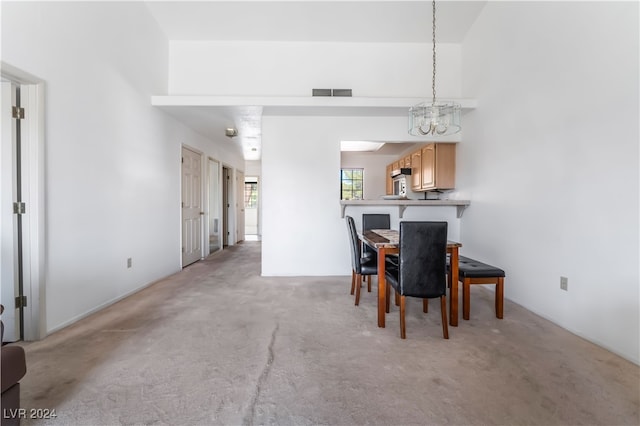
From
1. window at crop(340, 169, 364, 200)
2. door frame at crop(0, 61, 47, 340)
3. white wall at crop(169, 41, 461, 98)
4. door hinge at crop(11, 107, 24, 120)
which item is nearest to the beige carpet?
door frame at crop(0, 61, 47, 340)

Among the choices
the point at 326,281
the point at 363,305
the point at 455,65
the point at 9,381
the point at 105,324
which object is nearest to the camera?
the point at 9,381

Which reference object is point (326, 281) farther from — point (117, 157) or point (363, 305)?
point (117, 157)

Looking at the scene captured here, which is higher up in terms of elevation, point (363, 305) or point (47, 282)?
point (47, 282)

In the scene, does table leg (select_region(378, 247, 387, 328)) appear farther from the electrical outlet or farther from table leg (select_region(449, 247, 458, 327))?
the electrical outlet

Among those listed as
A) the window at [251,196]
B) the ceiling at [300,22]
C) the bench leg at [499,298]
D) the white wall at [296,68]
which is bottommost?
the bench leg at [499,298]

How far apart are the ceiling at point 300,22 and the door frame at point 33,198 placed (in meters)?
1.58

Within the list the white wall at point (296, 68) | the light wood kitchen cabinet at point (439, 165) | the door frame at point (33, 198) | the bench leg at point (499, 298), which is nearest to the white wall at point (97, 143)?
the door frame at point (33, 198)

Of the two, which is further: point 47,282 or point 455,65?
point 455,65

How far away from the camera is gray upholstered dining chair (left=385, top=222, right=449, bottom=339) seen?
2014 millimetres

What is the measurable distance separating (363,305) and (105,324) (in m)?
2.26

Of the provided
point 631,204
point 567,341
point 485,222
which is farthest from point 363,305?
point 631,204

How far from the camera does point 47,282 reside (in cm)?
204

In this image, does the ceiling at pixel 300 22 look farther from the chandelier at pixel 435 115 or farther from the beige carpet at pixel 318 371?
the beige carpet at pixel 318 371

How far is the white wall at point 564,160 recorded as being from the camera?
1799 millimetres
